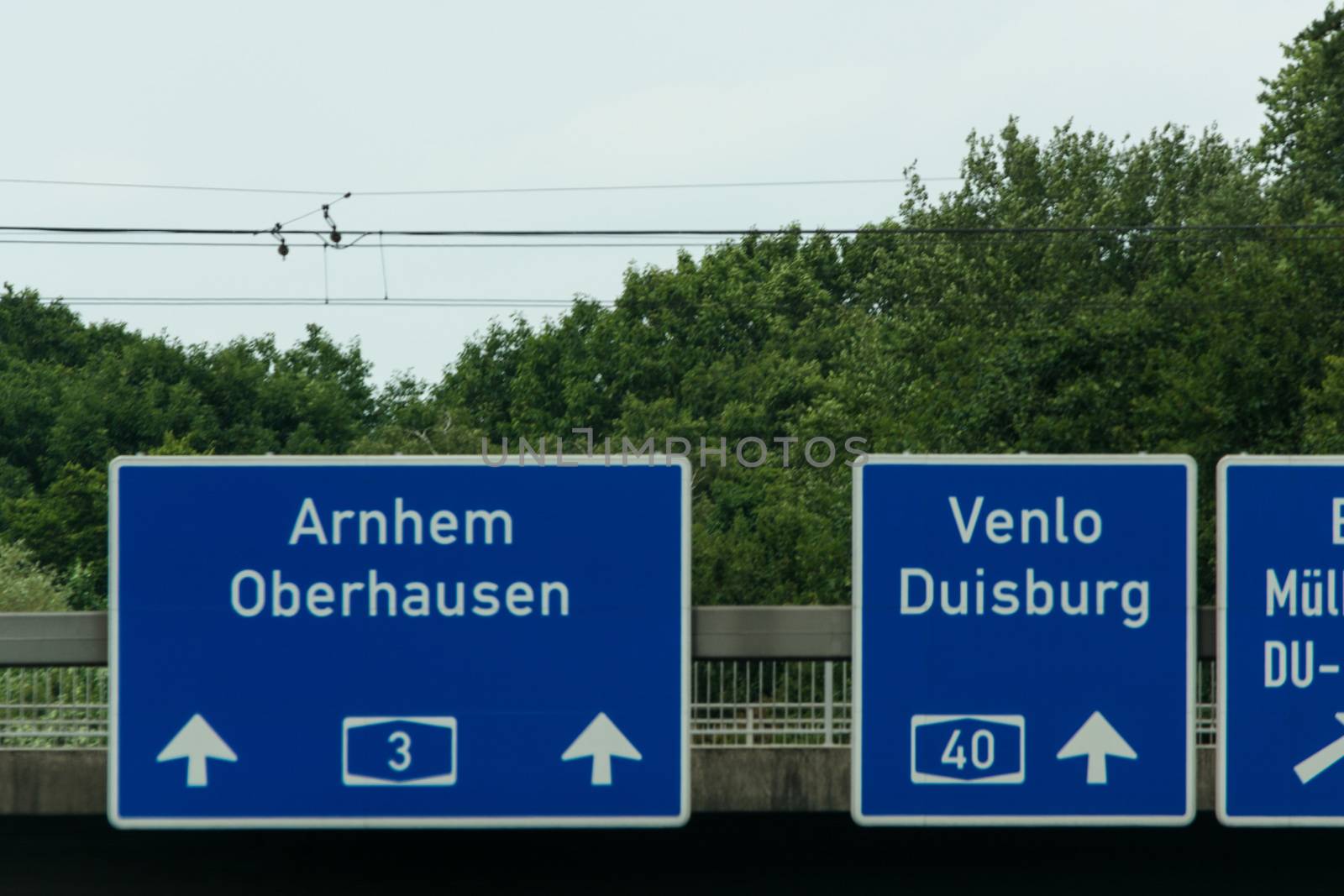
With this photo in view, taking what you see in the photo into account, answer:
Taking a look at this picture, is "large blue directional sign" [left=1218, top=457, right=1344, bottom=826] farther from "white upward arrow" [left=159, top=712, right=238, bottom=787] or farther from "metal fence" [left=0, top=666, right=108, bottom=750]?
"metal fence" [left=0, top=666, right=108, bottom=750]

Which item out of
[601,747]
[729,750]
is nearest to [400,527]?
[601,747]

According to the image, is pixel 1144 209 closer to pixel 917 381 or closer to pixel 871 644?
pixel 917 381

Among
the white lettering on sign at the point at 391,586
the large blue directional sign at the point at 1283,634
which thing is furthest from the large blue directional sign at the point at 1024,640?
the white lettering on sign at the point at 391,586

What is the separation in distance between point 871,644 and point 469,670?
1452mm

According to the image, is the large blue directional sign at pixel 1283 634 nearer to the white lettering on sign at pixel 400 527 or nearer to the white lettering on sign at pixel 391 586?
the white lettering on sign at pixel 391 586

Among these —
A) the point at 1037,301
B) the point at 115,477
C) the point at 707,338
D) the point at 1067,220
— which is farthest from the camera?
the point at 707,338

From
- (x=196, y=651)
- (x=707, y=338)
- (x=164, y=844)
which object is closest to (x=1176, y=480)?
(x=196, y=651)

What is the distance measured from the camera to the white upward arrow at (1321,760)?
5.79 m

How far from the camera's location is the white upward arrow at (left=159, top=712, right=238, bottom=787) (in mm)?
5672

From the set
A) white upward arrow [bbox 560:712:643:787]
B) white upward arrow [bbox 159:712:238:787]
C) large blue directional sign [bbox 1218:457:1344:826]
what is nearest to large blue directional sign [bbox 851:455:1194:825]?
large blue directional sign [bbox 1218:457:1344:826]

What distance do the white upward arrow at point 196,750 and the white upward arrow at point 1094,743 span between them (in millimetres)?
3035

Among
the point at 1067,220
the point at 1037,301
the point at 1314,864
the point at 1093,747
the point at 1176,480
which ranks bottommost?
the point at 1314,864

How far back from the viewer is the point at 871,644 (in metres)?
5.66

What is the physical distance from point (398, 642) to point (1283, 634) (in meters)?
3.22
